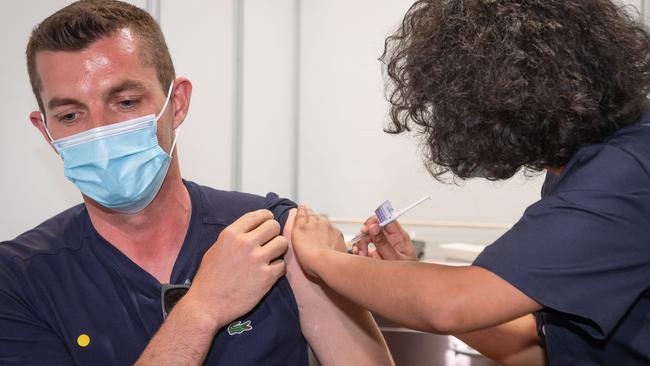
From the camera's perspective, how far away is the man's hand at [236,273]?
116 centimetres

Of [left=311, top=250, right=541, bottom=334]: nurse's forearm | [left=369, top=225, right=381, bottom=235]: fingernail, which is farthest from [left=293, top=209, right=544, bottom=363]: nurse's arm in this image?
[left=369, top=225, right=381, bottom=235]: fingernail

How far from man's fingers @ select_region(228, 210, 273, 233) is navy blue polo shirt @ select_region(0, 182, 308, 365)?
0.46 ft

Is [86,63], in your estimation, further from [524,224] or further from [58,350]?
[524,224]

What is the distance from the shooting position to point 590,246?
0.90 metres

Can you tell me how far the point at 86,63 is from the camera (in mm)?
1238

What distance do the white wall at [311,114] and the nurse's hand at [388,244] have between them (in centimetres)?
128

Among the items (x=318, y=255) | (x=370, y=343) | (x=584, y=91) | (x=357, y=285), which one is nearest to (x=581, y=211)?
(x=584, y=91)

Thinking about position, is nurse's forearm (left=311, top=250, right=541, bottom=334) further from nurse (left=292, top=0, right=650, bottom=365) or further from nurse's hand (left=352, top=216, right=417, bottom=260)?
nurse's hand (left=352, top=216, right=417, bottom=260)

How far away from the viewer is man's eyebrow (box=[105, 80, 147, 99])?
48.9 inches

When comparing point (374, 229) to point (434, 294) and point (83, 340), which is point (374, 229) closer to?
point (434, 294)

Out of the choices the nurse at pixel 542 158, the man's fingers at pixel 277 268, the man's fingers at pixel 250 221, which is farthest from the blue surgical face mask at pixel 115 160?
the nurse at pixel 542 158

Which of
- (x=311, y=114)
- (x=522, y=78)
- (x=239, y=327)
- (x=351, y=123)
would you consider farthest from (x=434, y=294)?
(x=311, y=114)

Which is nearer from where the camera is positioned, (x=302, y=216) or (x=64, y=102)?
(x=64, y=102)

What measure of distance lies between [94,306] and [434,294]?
0.70 m
